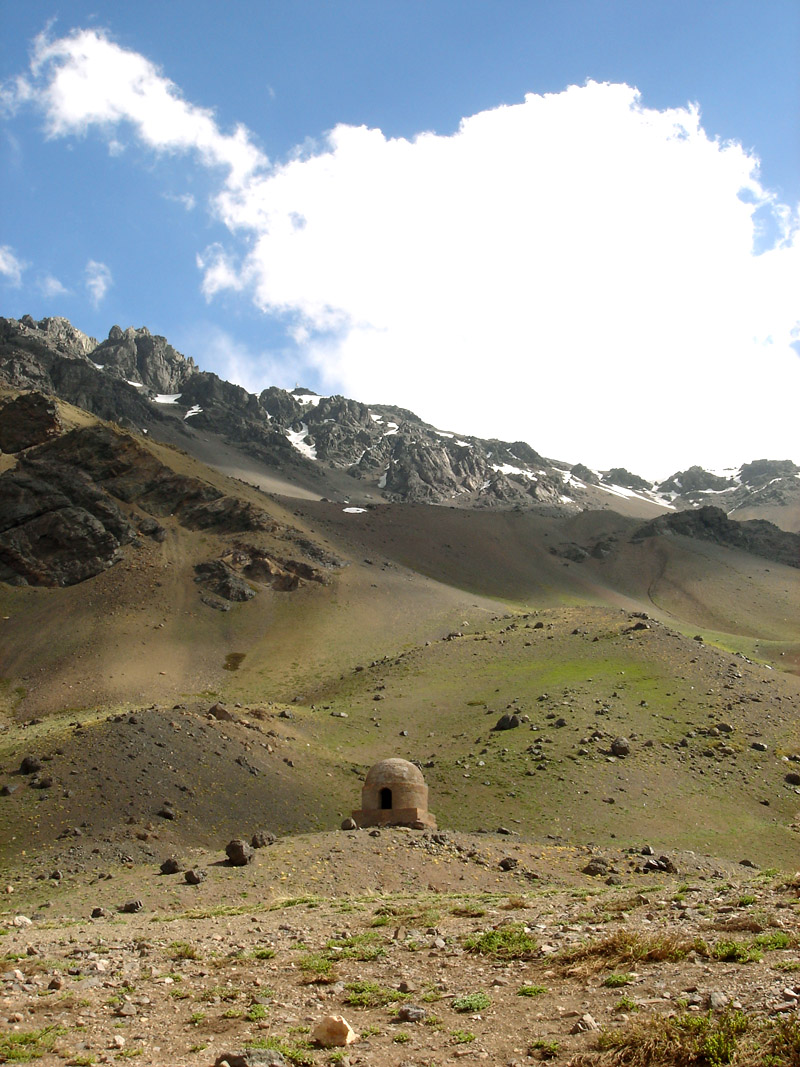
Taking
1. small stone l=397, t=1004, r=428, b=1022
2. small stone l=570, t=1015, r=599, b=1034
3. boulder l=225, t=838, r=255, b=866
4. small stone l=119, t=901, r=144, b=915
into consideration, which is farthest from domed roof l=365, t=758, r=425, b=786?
small stone l=570, t=1015, r=599, b=1034

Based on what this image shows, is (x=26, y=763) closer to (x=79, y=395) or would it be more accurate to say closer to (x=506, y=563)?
(x=506, y=563)

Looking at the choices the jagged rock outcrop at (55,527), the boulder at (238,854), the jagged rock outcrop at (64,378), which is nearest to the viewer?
the boulder at (238,854)

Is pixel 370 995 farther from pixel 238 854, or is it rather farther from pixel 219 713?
pixel 219 713

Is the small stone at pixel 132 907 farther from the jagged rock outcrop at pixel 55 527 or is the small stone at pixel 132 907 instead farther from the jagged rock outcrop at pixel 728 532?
the jagged rock outcrop at pixel 728 532

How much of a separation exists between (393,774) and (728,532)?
139120mm

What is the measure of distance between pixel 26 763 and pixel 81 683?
33635mm

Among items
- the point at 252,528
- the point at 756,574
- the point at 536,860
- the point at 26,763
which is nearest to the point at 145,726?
the point at 26,763

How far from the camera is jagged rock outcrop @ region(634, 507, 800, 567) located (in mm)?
147875

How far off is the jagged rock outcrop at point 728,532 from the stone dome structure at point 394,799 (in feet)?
417

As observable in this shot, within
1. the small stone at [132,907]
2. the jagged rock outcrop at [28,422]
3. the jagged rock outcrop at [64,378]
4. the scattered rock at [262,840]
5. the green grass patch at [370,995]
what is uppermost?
the jagged rock outcrop at [64,378]

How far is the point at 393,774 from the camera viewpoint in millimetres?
33562

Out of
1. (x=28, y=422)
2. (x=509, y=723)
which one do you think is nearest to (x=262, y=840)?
(x=509, y=723)

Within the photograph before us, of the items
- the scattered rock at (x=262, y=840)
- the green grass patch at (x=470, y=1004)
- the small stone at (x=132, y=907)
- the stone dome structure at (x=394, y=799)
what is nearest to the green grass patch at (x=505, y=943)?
the green grass patch at (x=470, y=1004)

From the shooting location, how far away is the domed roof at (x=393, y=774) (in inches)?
1320
